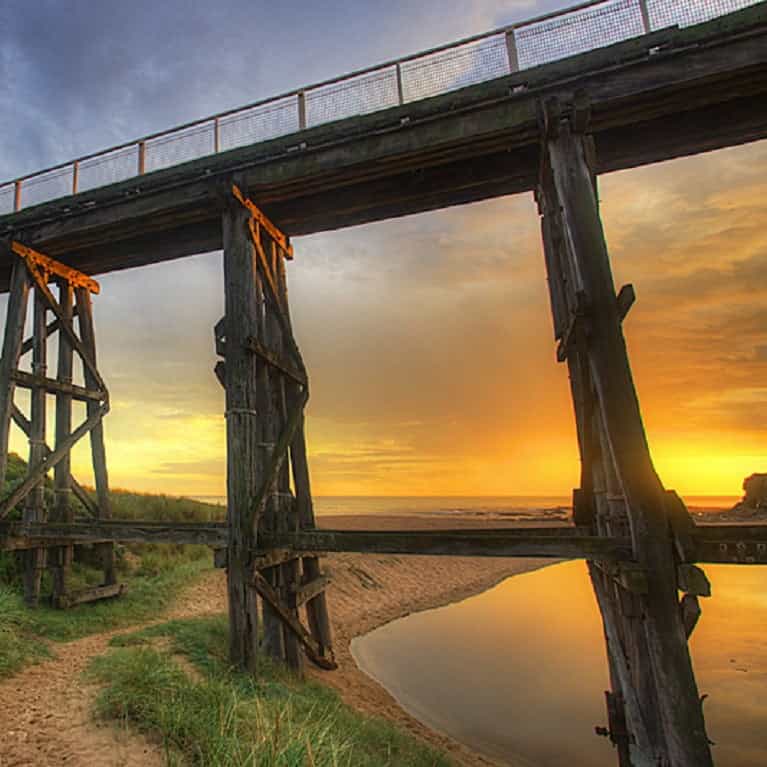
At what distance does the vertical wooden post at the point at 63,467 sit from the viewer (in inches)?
343

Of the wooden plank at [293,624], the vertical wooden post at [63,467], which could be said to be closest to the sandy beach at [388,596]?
the wooden plank at [293,624]

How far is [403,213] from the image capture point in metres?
7.87

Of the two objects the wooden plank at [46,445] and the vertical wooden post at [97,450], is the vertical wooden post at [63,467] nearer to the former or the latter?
the wooden plank at [46,445]

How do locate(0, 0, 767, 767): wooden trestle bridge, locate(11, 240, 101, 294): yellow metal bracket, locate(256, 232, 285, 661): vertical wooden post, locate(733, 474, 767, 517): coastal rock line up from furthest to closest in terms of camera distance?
1. locate(733, 474, 767, 517): coastal rock
2. locate(11, 240, 101, 294): yellow metal bracket
3. locate(256, 232, 285, 661): vertical wooden post
4. locate(0, 0, 767, 767): wooden trestle bridge

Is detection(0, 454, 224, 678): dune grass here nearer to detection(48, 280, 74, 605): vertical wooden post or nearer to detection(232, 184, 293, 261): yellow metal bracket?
detection(48, 280, 74, 605): vertical wooden post

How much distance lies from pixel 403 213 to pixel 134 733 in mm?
7151

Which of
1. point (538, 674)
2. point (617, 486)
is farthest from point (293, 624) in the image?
point (538, 674)

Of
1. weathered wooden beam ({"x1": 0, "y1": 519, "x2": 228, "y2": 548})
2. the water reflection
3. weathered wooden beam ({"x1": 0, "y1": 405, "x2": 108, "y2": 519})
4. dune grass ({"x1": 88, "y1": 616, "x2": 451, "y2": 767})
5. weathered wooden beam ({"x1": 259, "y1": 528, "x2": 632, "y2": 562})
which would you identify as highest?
weathered wooden beam ({"x1": 0, "y1": 405, "x2": 108, "y2": 519})

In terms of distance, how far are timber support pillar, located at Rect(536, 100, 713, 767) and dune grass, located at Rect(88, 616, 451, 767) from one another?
2248mm

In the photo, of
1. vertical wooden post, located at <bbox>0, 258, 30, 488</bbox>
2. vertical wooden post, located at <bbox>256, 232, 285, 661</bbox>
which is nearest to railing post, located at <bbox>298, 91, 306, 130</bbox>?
vertical wooden post, located at <bbox>256, 232, 285, 661</bbox>

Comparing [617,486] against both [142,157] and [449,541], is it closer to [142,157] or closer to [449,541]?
[449,541]

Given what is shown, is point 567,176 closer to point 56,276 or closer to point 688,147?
point 688,147

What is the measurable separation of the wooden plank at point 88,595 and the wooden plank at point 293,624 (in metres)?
4.30

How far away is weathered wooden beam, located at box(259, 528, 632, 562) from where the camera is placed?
4594 mm
